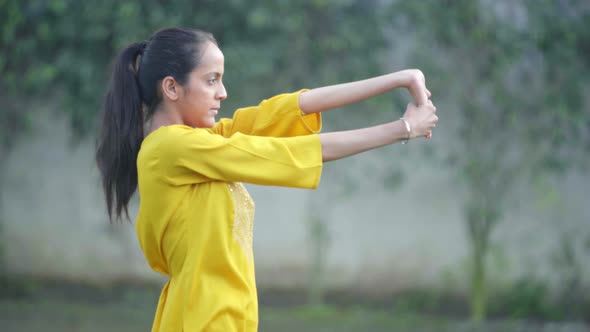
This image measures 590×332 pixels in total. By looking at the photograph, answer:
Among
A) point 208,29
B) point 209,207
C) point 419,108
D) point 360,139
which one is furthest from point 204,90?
point 208,29

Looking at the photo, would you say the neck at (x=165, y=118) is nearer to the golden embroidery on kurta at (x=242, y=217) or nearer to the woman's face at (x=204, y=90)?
the woman's face at (x=204, y=90)

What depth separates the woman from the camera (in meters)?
1.92

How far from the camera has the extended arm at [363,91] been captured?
1.97 m

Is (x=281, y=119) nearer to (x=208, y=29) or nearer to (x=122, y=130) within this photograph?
(x=122, y=130)

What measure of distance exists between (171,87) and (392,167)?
4.00m

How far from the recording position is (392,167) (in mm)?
5910

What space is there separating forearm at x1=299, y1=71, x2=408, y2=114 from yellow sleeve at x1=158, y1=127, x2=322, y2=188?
189 mm

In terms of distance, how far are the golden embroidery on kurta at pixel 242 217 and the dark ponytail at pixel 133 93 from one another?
10.9 inches

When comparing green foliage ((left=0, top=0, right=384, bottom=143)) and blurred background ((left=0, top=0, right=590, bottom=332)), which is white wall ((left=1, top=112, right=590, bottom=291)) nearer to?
blurred background ((left=0, top=0, right=590, bottom=332))

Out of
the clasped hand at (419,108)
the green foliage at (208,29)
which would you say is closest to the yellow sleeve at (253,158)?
the clasped hand at (419,108)

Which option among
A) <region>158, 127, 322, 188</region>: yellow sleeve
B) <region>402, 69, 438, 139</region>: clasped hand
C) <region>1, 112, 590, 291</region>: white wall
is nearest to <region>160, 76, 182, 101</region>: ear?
<region>158, 127, 322, 188</region>: yellow sleeve

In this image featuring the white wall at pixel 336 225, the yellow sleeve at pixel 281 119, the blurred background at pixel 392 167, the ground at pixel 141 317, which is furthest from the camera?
the white wall at pixel 336 225

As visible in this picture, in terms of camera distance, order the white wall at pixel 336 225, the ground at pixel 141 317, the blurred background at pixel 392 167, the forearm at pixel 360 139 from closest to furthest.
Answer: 1. the forearm at pixel 360 139
2. the ground at pixel 141 317
3. the blurred background at pixel 392 167
4. the white wall at pixel 336 225

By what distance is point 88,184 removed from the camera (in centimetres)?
635
